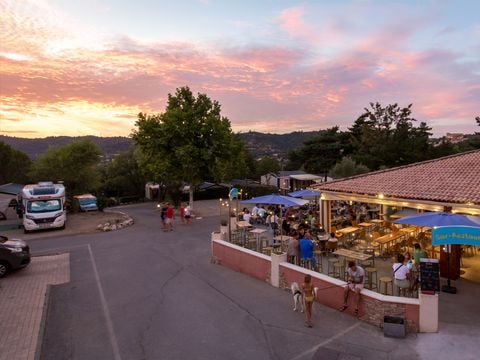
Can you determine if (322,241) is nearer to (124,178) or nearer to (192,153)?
(192,153)

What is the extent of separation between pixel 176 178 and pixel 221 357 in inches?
916

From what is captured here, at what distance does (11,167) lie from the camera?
5156cm

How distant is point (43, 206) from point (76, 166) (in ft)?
42.2

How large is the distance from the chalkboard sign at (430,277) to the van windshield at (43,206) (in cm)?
2255

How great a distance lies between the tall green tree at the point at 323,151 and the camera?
55.2 m

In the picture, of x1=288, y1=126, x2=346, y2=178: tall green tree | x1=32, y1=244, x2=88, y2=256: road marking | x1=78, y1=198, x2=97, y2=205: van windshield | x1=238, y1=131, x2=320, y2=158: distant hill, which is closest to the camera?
x1=32, y1=244, x2=88, y2=256: road marking

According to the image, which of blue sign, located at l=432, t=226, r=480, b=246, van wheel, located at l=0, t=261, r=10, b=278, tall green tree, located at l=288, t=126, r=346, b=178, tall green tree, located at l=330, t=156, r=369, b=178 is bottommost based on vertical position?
van wheel, located at l=0, t=261, r=10, b=278

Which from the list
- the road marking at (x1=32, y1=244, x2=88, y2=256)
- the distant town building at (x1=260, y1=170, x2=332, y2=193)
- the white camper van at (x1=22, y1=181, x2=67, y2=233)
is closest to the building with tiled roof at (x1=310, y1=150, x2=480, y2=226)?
the road marking at (x1=32, y1=244, x2=88, y2=256)

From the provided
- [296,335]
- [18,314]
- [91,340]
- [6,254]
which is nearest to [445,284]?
[296,335]

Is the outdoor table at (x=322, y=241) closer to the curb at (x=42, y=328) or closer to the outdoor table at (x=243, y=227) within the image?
the outdoor table at (x=243, y=227)

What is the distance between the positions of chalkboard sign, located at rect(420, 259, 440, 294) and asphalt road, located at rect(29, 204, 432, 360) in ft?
3.89

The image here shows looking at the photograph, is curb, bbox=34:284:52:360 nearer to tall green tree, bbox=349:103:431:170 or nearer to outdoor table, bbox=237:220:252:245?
outdoor table, bbox=237:220:252:245

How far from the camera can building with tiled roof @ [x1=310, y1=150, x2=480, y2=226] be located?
1273 centimetres

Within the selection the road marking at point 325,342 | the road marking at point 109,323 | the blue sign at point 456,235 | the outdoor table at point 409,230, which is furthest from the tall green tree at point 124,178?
the blue sign at point 456,235
